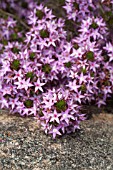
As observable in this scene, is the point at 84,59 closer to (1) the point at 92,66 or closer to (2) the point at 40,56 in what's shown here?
(1) the point at 92,66

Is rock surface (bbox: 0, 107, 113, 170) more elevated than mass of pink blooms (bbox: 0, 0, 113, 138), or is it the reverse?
mass of pink blooms (bbox: 0, 0, 113, 138)

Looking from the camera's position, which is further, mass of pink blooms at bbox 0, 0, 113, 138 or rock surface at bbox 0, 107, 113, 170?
mass of pink blooms at bbox 0, 0, 113, 138

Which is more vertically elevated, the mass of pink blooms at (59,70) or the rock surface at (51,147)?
the mass of pink blooms at (59,70)

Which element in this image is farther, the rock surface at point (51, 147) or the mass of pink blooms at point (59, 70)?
the mass of pink blooms at point (59, 70)

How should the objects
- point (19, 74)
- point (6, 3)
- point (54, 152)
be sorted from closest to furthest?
point (54, 152) < point (19, 74) < point (6, 3)

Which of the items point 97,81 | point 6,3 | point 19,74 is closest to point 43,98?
point 19,74
